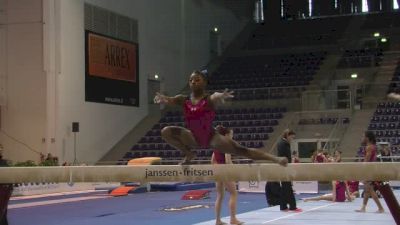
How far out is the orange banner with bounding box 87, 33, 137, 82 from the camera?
23703mm

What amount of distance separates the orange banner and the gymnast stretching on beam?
17.6 metres

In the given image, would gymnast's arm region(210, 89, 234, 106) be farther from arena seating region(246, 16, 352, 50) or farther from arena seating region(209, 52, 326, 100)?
arena seating region(246, 16, 352, 50)

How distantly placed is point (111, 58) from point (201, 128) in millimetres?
19024

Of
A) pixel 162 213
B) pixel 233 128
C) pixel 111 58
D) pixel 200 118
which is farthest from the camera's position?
pixel 233 128

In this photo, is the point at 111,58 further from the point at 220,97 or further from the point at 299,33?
the point at 220,97

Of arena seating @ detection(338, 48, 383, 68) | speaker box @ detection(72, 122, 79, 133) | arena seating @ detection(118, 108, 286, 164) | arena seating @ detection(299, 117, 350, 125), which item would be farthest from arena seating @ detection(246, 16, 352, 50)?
speaker box @ detection(72, 122, 79, 133)

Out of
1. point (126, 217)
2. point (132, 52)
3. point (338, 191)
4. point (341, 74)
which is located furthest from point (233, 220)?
point (341, 74)

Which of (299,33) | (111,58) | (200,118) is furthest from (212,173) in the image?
(299,33)

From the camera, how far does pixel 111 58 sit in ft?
81.4

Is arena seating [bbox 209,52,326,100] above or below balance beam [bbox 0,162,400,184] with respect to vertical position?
above

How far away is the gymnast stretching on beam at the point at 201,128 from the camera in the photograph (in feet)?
20.6

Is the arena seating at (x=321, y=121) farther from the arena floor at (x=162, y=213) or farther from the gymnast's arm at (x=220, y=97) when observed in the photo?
the gymnast's arm at (x=220, y=97)

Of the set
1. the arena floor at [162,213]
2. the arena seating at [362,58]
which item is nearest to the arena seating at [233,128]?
the arena seating at [362,58]

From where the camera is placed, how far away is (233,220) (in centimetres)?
936
